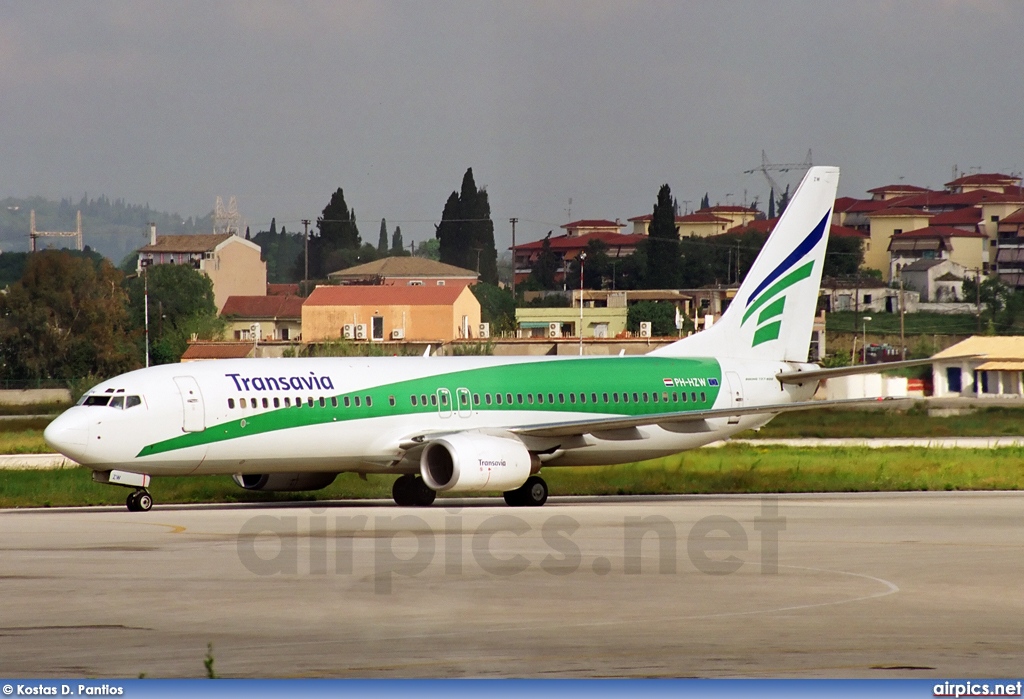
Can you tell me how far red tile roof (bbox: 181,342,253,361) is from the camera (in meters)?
92.8

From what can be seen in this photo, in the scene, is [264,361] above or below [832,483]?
above

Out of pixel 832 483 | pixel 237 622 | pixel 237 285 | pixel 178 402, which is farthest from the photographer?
pixel 237 285

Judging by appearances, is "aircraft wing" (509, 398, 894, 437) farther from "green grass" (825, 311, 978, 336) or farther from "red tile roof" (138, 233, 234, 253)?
"red tile roof" (138, 233, 234, 253)

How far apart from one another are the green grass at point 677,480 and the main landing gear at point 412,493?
2.60 m

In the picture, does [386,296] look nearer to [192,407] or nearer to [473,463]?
[473,463]

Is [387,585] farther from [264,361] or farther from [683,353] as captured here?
[683,353]

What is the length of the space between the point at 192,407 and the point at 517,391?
26.9 feet

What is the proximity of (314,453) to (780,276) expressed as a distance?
14905 millimetres

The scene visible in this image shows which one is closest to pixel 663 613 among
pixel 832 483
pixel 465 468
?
pixel 465 468

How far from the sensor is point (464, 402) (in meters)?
37.0

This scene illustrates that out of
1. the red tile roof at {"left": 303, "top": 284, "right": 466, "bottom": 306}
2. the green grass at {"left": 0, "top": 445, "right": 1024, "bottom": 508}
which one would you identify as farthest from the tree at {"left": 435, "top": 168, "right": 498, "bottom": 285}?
the green grass at {"left": 0, "top": 445, "right": 1024, "bottom": 508}

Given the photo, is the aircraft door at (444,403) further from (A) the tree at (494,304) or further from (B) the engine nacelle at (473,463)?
(A) the tree at (494,304)

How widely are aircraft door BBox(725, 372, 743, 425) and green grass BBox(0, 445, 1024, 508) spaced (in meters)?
1.69

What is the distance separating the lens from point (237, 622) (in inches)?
677
